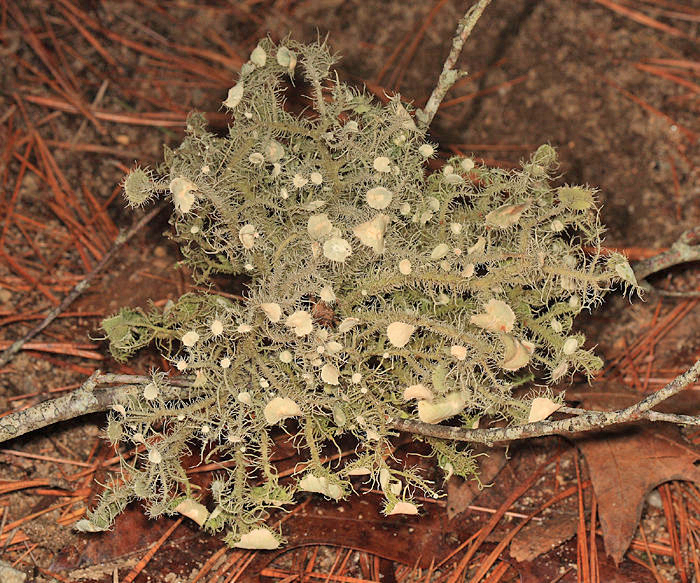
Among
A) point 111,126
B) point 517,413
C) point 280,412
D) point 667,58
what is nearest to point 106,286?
point 111,126

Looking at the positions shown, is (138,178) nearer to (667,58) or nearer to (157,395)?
(157,395)

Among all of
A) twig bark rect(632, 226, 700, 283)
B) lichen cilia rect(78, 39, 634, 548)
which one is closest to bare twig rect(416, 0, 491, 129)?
lichen cilia rect(78, 39, 634, 548)

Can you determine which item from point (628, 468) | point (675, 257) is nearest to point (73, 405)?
point (628, 468)

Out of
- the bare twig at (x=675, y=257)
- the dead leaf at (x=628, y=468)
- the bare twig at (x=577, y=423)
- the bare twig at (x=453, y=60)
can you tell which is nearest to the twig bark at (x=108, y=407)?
the bare twig at (x=577, y=423)

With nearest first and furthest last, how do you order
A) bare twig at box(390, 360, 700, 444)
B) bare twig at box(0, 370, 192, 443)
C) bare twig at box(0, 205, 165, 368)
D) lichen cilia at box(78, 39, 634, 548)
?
bare twig at box(390, 360, 700, 444) → lichen cilia at box(78, 39, 634, 548) → bare twig at box(0, 370, 192, 443) → bare twig at box(0, 205, 165, 368)

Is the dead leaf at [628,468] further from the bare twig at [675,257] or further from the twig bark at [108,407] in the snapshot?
the bare twig at [675,257]

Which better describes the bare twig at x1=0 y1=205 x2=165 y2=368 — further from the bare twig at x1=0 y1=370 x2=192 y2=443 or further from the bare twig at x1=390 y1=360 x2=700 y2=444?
the bare twig at x1=390 y1=360 x2=700 y2=444
